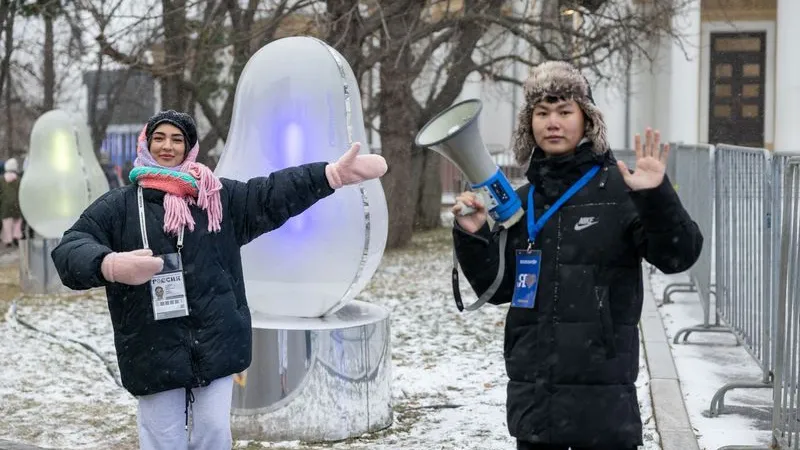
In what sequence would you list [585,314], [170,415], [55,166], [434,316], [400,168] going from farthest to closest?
[400,168]
[55,166]
[434,316]
[170,415]
[585,314]

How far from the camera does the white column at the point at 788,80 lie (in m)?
24.5

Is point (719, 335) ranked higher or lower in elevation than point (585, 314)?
lower

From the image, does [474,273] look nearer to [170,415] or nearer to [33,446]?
[170,415]

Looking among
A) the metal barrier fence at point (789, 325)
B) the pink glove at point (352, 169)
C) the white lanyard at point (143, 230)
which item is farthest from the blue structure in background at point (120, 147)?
the pink glove at point (352, 169)

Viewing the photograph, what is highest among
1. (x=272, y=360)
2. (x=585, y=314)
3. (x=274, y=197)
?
(x=274, y=197)

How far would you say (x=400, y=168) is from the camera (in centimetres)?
1702

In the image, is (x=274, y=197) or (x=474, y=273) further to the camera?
(x=274, y=197)

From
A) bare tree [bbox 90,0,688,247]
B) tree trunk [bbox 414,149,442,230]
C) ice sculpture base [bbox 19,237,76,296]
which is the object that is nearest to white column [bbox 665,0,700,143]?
tree trunk [bbox 414,149,442,230]

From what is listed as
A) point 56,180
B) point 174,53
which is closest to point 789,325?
point 56,180

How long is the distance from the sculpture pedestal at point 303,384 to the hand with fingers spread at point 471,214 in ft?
8.86

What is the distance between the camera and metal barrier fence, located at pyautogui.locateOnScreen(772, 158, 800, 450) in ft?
18.4

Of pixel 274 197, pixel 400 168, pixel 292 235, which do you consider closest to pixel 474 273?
pixel 274 197

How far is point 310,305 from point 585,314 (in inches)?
122

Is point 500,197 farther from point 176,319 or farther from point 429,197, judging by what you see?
point 429,197
